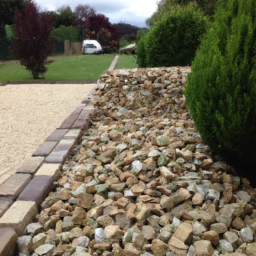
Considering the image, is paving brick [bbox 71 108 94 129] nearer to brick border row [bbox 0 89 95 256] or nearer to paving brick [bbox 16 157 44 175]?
brick border row [bbox 0 89 95 256]

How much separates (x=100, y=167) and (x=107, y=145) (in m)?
0.54

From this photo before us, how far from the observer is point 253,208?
2152 millimetres

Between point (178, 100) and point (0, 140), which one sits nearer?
point (0, 140)

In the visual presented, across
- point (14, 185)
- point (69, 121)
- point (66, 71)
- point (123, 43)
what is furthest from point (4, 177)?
point (123, 43)

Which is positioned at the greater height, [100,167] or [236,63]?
[236,63]

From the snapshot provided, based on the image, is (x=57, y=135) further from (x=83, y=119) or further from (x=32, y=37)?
(x=32, y=37)

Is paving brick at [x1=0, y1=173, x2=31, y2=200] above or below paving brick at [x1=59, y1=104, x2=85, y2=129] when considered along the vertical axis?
below

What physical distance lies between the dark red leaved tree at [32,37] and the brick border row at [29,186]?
271 inches

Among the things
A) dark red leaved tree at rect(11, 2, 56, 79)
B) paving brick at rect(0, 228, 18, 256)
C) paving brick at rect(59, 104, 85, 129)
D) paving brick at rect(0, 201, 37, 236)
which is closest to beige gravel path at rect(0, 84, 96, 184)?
paving brick at rect(59, 104, 85, 129)

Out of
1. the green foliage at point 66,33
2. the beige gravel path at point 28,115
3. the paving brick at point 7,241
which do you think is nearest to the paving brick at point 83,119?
the beige gravel path at point 28,115

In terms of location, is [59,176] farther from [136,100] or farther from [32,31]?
[32,31]

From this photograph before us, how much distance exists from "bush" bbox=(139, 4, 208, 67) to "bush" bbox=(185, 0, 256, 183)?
12.4 feet

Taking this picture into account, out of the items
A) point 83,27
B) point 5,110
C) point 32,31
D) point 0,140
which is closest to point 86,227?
point 0,140

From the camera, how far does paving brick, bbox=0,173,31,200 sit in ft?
7.68
